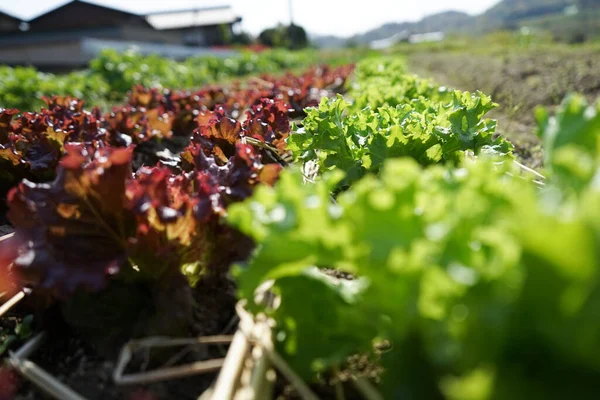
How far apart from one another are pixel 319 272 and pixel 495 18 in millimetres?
145923

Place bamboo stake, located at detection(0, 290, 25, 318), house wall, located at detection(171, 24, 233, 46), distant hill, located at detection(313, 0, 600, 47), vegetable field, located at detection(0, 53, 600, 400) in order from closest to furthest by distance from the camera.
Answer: vegetable field, located at detection(0, 53, 600, 400)
bamboo stake, located at detection(0, 290, 25, 318)
house wall, located at detection(171, 24, 233, 46)
distant hill, located at detection(313, 0, 600, 47)

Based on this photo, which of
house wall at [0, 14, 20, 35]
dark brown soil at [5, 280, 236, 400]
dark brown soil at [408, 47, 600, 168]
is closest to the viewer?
dark brown soil at [5, 280, 236, 400]

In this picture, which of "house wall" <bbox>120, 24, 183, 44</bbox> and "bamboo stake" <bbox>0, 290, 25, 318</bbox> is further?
"house wall" <bbox>120, 24, 183, 44</bbox>

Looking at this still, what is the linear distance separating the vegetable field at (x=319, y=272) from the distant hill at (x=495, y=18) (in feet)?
280

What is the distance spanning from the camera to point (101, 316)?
6.84 ft

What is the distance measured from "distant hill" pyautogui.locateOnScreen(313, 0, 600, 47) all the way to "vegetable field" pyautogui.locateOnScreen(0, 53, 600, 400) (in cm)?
8532

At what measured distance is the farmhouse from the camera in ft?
78.6

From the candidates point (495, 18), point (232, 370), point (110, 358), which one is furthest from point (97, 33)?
point (495, 18)

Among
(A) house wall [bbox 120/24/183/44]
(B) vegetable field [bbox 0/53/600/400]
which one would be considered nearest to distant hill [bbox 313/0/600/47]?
(A) house wall [bbox 120/24/183/44]

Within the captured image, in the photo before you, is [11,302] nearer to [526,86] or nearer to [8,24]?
[526,86]

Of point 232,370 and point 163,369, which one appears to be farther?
point 163,369

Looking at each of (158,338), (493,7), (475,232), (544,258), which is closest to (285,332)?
(158,338)

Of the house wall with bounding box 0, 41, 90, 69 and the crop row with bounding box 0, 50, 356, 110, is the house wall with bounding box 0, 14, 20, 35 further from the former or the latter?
the crop row with bounding box 0, 50, 356, 110

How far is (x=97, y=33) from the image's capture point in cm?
3694
